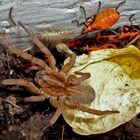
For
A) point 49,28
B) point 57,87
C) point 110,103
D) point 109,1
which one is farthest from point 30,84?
point 109,1

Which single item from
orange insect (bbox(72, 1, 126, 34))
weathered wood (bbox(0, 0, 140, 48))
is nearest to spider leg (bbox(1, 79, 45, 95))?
weathered wood (bbox(0, 0, 140, 48))

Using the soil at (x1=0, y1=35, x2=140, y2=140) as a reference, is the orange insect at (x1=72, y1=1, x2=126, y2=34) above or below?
above

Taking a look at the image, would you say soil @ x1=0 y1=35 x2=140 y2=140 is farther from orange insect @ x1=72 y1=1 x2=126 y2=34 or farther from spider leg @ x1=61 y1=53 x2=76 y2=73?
orange insect @ x1=72 y1=1 x2=126 y2=34

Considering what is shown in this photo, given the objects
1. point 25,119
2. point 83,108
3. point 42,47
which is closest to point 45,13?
point 42,47

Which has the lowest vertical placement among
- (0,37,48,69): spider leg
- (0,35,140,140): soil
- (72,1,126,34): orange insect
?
(0,35,140,140): soil

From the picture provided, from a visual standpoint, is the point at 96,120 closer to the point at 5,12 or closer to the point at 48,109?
the point at 48,109

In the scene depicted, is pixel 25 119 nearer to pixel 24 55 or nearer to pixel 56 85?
pixel 56 85

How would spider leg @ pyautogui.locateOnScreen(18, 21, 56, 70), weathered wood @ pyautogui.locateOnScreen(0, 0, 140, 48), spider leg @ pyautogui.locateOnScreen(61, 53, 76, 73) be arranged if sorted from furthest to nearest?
1. spider leg @ pyautogui.locateOnScreen(61, 53, 76, 73)
2. spider leg @ pyautogui.locateOnScreen(18, 21, 56, 70)
3. weathered wood @ pyautogui.locateOnScreen(0, 0, 140, 48)

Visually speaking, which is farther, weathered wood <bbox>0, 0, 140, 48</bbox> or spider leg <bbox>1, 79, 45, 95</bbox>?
spider leg <bbox>1, 79, 45, 95</bbox>

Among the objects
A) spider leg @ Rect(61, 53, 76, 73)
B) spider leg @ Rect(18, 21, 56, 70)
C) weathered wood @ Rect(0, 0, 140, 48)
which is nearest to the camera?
weathered wood @ Rect(0, 0, 140, 48)
